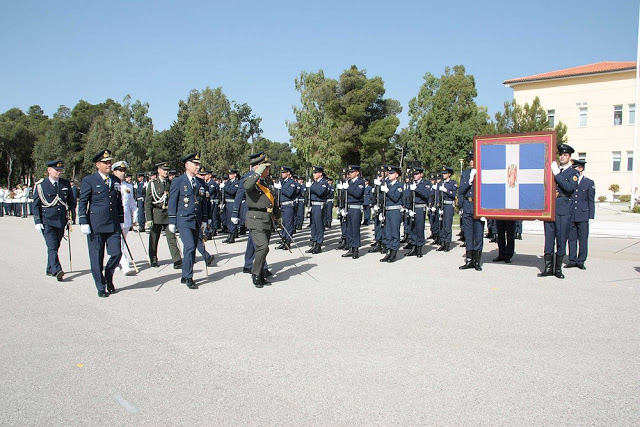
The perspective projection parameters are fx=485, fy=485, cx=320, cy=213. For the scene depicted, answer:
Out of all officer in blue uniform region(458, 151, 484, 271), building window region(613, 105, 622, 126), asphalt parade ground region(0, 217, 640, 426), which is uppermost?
building window region(613, 105, 622, 126)

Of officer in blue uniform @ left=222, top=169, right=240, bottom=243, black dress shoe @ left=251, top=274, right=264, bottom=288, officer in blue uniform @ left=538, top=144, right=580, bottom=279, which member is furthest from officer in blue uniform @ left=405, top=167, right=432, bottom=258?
officer in blue uniform @ left=222, top=169, right=240, bottom=243

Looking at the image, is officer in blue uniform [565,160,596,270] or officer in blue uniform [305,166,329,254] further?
officer in blue uniform [305,166,329,254]

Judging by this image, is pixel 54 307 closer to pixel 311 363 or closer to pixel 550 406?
pixel 311 363

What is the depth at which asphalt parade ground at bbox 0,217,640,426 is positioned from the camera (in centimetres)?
362

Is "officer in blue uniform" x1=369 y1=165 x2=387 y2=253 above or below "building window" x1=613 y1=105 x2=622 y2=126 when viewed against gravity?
below

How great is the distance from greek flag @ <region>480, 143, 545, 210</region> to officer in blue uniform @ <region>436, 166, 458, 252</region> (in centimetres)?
316

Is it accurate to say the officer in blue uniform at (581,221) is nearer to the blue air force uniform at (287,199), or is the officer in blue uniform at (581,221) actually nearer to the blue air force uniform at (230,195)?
the blue air force uniform at (287,199)

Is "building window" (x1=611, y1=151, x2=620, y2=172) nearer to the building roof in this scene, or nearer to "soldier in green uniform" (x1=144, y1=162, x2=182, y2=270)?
the building roof

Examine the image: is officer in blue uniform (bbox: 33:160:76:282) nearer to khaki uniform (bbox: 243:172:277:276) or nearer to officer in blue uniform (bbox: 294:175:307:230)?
khaki uniform (bbox: 243:172:277:276)

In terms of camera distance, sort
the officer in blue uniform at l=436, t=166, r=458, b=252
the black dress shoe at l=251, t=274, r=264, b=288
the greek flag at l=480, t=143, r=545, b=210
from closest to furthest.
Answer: the black dress shoe at l=251, t=274, r=264, b=288, the greek flag at l=480, t=143, r=545, b=210, the officer in blue uniform at l=436, t=166, r=458, b=252

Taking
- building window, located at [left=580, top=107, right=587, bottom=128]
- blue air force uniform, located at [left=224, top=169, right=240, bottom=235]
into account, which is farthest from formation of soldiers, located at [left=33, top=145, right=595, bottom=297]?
building window, located at [left=580, top=107, right=587, bottom=128]

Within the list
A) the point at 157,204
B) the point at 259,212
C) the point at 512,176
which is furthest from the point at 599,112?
the point at 259,212

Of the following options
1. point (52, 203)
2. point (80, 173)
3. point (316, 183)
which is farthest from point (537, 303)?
point (80, 173)

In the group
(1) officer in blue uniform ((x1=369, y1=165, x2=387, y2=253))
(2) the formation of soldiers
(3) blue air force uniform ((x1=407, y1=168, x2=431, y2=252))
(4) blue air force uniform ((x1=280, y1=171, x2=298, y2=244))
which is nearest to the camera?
(2) the formation of soldiers
